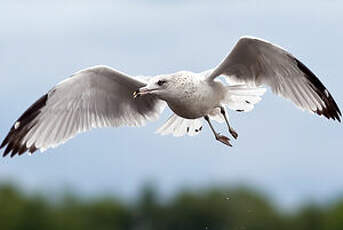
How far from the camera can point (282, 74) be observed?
25.7 ft

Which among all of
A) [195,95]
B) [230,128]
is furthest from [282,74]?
[195,95]

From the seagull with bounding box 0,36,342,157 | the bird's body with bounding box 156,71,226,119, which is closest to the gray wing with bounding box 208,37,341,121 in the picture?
the seagull with bounding box 0,36,342,157

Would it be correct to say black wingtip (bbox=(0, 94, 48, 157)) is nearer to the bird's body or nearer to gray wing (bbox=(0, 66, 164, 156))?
gray wing (bbox=(0, 66, 164, 156))

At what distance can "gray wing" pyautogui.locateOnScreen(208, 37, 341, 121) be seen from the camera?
7723 millimetres

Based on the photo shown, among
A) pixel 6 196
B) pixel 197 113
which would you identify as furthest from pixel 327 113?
pixel 6 196

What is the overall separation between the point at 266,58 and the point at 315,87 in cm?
36

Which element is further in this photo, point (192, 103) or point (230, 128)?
point (230, 128)

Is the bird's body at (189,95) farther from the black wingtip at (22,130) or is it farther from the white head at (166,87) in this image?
the black wingtip at (22,130)

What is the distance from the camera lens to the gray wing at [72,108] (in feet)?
25.8

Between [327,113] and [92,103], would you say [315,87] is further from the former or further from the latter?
[92,103]

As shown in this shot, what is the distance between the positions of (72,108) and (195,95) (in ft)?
3.03

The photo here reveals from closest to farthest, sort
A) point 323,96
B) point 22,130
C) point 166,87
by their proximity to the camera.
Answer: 1. point 166,87
2. point 323,96
3. point 22,130

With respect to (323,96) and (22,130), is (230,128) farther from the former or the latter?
(22,130)

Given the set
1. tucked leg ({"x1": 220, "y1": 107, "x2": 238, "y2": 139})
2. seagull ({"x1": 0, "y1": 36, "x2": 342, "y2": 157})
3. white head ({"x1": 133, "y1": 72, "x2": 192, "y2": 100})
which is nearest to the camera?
white head ({"x1": 133, "y1": 72, "x2": 192, "y2": 100})
